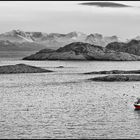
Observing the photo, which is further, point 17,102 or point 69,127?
point 17,102

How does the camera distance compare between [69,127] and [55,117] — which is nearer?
[69,127]

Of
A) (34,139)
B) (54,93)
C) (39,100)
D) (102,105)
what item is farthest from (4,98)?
(34,139)

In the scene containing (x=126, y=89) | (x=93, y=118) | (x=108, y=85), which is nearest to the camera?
(x=93, y=118)

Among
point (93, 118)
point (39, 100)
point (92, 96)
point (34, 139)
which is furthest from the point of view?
point (92, 96)

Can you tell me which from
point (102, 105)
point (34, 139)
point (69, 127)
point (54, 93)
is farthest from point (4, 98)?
point (34, 139)

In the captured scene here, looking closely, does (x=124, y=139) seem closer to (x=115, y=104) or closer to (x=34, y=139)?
(x=34, y=139)

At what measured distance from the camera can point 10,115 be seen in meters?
67.3

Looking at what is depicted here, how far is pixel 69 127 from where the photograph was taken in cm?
5769

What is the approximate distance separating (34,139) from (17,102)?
3370 cm

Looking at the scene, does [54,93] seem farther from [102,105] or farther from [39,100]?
[102,105]

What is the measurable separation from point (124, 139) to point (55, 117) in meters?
17.0

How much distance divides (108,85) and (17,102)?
4275 centimetres

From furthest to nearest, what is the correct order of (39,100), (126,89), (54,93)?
Answer: (126,89) < (54,93) < (39,100)

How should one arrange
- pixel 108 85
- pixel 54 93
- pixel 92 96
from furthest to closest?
pixel 108 85 → pixel 54 93 → pixel 92 96
